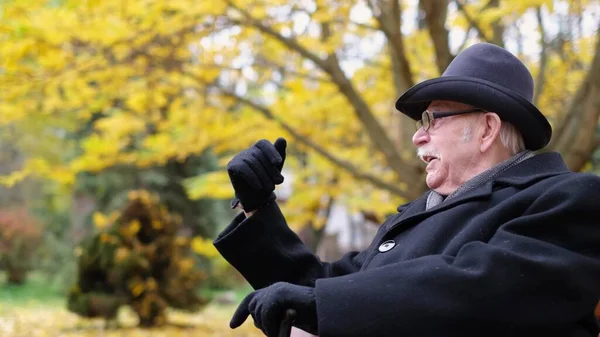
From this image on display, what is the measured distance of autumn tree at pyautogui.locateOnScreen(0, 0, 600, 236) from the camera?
5066 mm

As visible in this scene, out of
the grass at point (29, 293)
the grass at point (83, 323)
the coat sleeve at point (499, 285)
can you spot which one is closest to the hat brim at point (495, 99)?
the coat sleeve at point (499, 285)

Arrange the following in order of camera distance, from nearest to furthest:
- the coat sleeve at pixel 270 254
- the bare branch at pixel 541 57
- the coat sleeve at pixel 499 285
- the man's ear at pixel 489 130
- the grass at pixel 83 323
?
the coat sleeve at pixel 499 285
the man's ear at pixel 489 130
the coat sleeve at pixel 270 254
the bare branch at pixel 541 57
the grass at pixel 83 323

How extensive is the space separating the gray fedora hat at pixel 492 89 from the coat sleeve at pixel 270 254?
541 millimetres

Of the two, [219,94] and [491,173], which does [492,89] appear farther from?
[219,94]

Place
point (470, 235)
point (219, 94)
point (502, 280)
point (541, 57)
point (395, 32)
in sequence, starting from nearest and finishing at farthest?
point (502, 280)
point (470, 235)
point (395, 32)
point (541, 57)
point (219, 94)

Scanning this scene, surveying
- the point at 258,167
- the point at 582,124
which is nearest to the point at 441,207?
the point at 258,167

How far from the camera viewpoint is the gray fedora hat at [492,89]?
1854 mm

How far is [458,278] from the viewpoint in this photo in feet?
5.16

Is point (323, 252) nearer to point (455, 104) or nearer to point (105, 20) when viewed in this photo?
point (105, 20)

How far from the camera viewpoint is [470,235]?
1735 mm

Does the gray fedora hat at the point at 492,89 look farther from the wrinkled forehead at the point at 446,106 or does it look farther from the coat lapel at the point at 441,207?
the coat lapel at the point at 441,207

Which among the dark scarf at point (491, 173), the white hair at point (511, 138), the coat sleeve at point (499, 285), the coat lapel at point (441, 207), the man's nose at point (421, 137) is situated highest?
the man's nose at point (421, 137)

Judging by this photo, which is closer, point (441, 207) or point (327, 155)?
point (441, 207)

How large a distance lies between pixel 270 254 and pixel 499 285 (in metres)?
0.85
